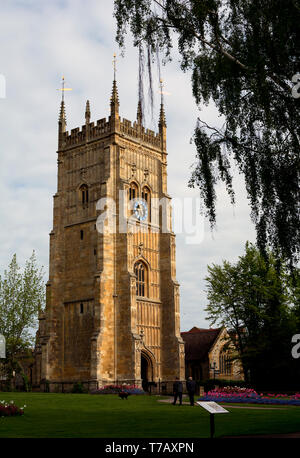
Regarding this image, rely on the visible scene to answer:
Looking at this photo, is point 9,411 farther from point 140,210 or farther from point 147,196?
point 147,196

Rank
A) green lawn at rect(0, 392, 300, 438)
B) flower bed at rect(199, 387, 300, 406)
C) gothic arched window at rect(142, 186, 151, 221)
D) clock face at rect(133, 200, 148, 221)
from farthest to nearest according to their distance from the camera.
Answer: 1. gothic arched window at rect(142, 186, 151, 221)
2. clock face at rect(133, 200, 148, 221)
3. flower bed at rect(199, 387, 300, 406)
4. green lawn at rect(0, 392, 300, 438)

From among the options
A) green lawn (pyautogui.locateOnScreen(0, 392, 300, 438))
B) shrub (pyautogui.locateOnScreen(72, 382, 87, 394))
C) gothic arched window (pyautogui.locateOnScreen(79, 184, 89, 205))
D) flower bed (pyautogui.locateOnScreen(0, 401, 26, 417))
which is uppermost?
gothic arched window (pyautogui.locateOnScreen(79, 184, 89, 205))

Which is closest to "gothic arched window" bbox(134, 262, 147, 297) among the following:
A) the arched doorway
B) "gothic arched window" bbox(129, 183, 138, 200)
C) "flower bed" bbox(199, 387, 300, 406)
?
the arched doorway

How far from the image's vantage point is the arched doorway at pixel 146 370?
1913 inches

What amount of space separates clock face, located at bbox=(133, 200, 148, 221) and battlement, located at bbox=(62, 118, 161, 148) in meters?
6.03

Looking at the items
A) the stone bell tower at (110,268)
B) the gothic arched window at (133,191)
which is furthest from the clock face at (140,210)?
the gothic arched window at (133,191)

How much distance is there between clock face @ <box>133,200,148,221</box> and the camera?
164ft

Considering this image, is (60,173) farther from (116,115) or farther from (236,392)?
(236,392)

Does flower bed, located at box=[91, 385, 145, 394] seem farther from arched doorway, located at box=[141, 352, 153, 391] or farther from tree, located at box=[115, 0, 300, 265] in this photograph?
tree, located at box=[115, 0, 300, 265]

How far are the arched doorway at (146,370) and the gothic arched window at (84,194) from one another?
542 inches

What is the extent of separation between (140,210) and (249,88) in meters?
34.3

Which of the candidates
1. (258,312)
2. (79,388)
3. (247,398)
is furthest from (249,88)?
(79,388)

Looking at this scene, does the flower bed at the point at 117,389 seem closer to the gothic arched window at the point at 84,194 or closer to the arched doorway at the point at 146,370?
the arched doorway at the point at 146,370

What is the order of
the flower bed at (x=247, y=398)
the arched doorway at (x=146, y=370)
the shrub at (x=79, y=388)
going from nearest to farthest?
the flower bed at (x=247, y=398)
the shrub at (x=79, y=388)
the arched doorway at (x=146, y=370)
